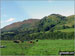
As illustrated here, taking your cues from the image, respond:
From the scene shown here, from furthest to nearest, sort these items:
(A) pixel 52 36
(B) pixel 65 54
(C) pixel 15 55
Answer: (A) pixel 52 36 < (C) pixel 15 55 < (B) pixel 65 54

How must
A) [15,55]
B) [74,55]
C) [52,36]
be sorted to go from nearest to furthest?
[74,55]
[15,55]
[52,36]

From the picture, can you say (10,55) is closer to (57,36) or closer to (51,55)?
(51,55)

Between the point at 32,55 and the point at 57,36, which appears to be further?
the point at 57,36

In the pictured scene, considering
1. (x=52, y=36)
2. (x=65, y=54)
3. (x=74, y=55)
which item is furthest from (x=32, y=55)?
(x=52, y=36)

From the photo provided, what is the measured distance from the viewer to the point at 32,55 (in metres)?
33.8

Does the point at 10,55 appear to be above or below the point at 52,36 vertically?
above

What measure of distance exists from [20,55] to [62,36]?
A: 128 m

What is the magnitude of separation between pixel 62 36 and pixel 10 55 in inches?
5084

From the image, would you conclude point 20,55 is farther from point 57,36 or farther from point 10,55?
point 57,36

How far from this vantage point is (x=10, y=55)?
110 feet

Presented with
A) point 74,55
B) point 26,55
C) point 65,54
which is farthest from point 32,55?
point 74,55

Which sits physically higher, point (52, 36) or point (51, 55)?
point (51, 55)

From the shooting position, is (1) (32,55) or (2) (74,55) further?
(1) (32,55)

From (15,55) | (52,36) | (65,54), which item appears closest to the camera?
(65,54)
